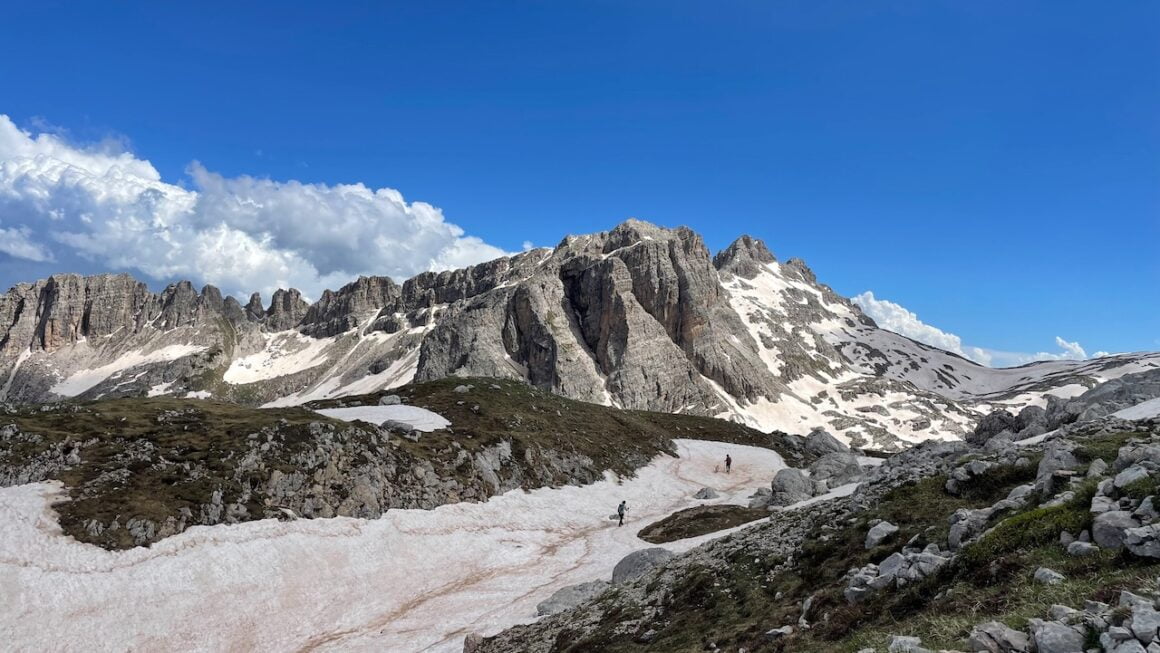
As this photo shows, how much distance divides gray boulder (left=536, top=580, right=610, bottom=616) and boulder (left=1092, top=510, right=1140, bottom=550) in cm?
2106

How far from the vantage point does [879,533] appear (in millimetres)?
20156

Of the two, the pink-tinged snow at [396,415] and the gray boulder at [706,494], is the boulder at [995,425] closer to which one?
the gray boulder at [706,494]

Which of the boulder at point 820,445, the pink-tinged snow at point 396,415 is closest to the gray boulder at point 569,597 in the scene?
the pink-tinged snow at point 396,415

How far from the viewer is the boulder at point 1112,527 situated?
38.8 feet

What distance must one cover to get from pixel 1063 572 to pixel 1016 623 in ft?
10.3

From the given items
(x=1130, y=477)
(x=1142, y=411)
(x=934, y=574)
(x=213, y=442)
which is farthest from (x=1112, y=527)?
(x=213, y=442)

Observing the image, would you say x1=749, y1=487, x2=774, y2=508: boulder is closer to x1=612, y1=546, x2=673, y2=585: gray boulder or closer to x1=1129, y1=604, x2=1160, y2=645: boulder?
x1=612, y1=546, x2=673, y2=585: gray boulder

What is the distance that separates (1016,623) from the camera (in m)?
9.78

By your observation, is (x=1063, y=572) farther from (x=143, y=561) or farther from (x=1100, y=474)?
(x=143, y=561)

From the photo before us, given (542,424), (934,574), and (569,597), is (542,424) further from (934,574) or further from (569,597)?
(934,574)

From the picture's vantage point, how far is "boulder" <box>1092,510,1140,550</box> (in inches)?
465

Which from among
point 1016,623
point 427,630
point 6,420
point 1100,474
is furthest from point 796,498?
point 6,420

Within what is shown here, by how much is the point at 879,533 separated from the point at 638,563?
14947mm

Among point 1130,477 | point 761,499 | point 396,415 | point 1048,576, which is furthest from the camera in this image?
point 396,415
